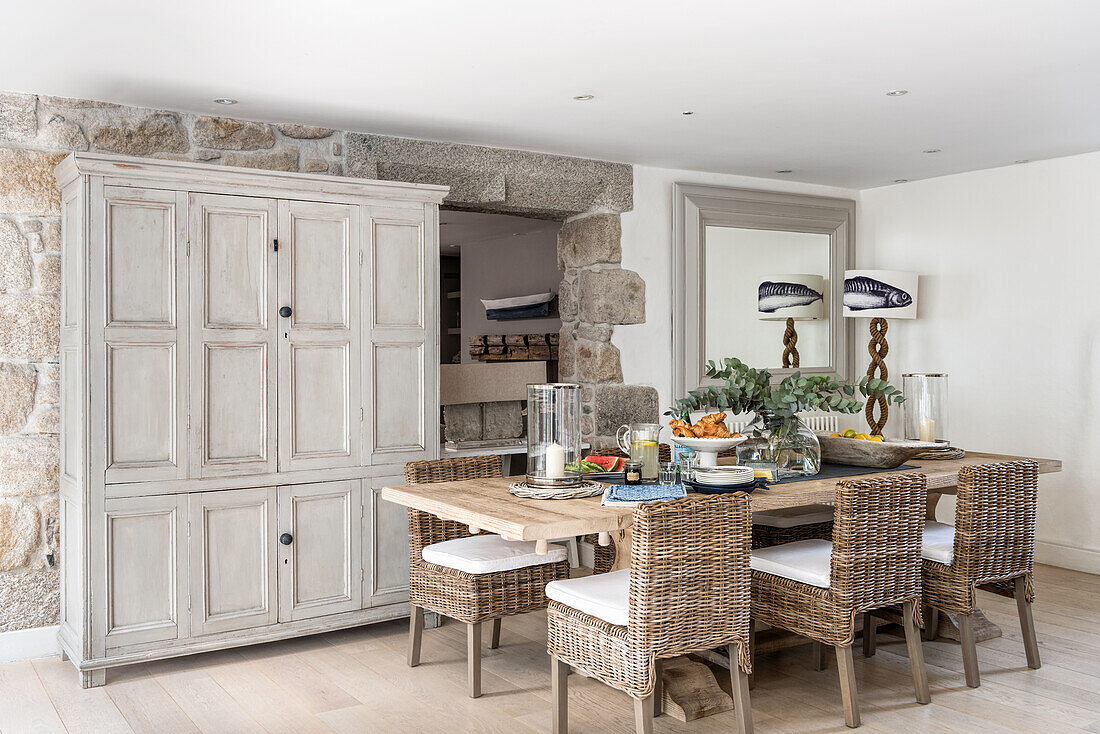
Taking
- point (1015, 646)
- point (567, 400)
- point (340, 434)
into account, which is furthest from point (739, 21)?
point (1015, 646)

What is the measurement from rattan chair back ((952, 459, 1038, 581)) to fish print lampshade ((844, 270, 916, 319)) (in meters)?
2.38

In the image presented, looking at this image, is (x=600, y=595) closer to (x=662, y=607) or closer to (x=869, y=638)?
(x=662, y=607)

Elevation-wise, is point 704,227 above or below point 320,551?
above

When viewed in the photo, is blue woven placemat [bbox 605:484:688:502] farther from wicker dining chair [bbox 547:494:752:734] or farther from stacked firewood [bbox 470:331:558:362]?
stacked firewood [bbox 470:331:558:362]

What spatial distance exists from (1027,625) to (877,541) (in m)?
1.02

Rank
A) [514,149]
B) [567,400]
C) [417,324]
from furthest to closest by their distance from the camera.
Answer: [514,149], [417,324], [567,400]

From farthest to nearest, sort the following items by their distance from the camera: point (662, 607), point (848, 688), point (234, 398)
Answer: point (234, 398) < point (848, 688) < point (662, 607)

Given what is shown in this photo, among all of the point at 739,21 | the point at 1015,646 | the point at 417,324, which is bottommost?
the point at 1015,646

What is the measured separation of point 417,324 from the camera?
166 inches

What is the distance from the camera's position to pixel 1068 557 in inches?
209

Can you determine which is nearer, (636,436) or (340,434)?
(636,436)

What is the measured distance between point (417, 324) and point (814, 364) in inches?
125

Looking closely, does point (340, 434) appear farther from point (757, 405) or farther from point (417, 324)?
point (757, 405)

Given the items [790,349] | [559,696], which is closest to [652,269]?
[790,349]
